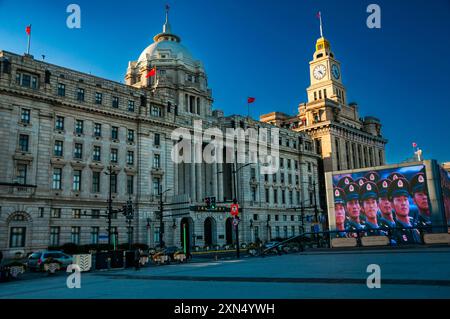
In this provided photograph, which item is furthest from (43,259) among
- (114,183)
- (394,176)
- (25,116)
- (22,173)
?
(394,176)

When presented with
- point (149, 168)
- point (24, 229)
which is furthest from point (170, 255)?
point (149, 168)

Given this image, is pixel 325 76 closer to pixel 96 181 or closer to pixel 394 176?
pixel 394 176

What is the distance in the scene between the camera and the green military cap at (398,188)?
44.0 m

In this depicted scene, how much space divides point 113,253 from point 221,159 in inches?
1695

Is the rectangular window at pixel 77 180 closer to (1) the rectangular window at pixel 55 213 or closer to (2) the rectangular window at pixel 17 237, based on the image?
(1) the rectangular window at pixel 55 213

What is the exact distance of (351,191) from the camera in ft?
152

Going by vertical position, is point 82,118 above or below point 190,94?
below

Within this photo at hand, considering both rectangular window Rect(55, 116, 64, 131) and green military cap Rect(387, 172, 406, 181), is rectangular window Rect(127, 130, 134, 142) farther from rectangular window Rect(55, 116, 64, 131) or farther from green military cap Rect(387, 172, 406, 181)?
green military cap Rect(387, 172, 406, 181)

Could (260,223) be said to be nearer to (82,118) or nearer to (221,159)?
(221,159)

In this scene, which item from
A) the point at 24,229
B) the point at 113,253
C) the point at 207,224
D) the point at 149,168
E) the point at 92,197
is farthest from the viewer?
the point at 207,224

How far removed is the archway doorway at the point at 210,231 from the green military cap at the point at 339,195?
88.6 ft

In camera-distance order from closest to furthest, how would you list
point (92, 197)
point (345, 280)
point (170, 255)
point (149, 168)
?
point (345, 280) < point (170, 255) < point (92, 197) < point (149, 168)

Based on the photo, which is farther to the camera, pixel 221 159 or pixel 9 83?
pixel 221 159

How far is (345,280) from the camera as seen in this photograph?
50.0 ft
